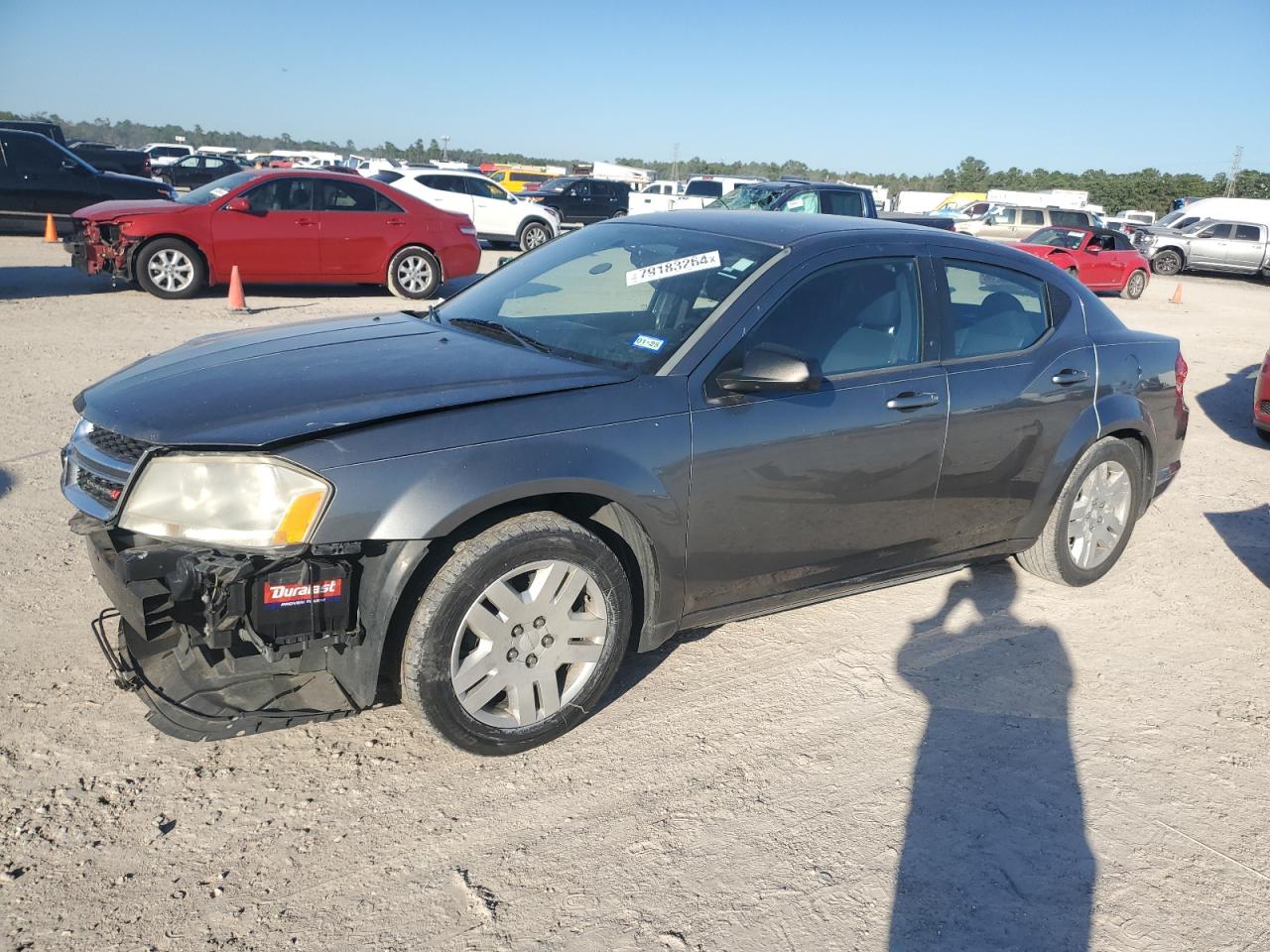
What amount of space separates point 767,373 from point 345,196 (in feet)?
34.7

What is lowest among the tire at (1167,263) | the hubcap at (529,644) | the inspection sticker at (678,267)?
the hubcap at (529,644)

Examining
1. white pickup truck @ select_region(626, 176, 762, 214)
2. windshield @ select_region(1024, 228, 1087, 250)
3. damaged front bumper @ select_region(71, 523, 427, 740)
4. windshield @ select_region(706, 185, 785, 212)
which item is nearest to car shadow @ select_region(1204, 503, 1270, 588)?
damaged front bumper @ select_region(71, 523, 427, 740)

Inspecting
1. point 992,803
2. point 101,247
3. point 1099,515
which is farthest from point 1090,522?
point 101,247

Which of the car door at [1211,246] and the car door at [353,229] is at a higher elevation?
the car door at [1211,246]

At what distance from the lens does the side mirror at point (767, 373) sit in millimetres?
3346

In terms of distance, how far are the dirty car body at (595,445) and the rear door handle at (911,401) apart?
0.04 feet

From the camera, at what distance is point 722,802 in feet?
10.2

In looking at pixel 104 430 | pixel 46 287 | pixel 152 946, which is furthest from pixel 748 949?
pixel 46 287

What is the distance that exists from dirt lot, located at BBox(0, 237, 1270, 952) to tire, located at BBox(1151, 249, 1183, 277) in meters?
28.2

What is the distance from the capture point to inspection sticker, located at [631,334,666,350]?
356cm

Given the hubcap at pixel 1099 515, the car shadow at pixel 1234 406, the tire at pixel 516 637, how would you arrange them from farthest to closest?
1. the car shadow at pixel 1234 406
2. the hubcap at pixel 1099 515
3. the tire at pixel 516 637

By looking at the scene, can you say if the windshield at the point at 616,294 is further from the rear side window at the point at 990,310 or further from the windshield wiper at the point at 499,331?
the rear side window at the point at 990,310

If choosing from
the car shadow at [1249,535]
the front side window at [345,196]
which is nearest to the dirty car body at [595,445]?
the car shadow at [1249,535]

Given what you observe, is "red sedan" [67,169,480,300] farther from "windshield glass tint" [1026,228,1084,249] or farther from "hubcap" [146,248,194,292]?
"windshield glass tint" [1026,228,1084,249]
